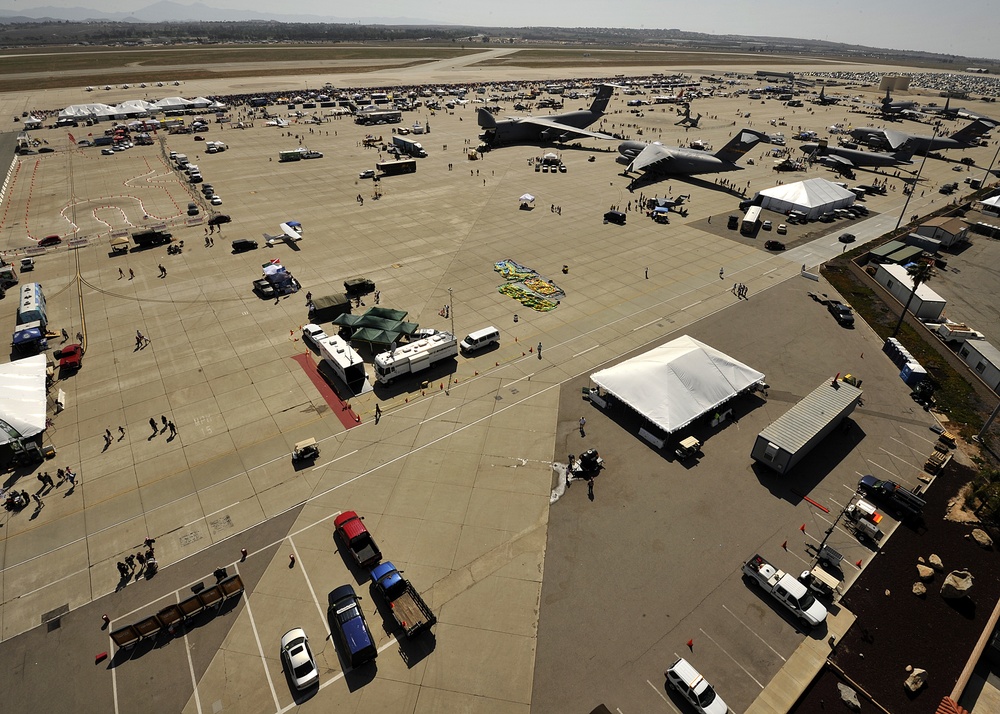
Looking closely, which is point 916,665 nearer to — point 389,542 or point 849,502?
point 849,502

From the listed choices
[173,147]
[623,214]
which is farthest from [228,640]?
[173,147]

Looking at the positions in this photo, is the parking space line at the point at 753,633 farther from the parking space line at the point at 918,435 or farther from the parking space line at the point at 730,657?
the parking space line at the point at 918,435

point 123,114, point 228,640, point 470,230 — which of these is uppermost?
point 123,114

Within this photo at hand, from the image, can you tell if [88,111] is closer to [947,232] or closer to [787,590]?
[787,590]

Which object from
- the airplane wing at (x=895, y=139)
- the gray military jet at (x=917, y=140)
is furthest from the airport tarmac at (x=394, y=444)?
the gray military jet at (x=917, y=140)

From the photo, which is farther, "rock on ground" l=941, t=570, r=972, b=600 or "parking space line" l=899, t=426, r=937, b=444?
"parking space line" l=899, t=426, r=937, b=444

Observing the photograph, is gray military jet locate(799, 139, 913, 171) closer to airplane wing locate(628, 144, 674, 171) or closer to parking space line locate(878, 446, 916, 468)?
airplane wing locate(628, 144, 674, 171)

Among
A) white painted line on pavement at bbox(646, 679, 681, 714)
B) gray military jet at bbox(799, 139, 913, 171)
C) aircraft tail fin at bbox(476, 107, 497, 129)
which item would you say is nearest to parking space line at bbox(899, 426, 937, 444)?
white painted line on pavement at bbox(646, 679, 681, 714)
